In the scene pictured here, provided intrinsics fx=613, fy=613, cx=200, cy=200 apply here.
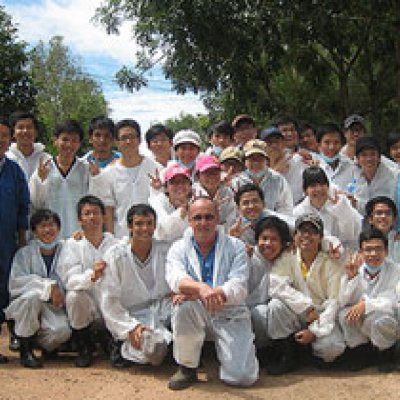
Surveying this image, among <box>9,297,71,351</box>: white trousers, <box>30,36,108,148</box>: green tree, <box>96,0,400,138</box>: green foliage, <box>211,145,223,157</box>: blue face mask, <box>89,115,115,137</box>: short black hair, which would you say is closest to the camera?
<box>9,297,71,351</box>: white trousers

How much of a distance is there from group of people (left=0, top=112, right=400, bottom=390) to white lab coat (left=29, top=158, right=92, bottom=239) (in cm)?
1

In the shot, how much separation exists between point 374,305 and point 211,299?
56.2 inches

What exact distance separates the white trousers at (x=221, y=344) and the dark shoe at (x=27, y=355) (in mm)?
1293

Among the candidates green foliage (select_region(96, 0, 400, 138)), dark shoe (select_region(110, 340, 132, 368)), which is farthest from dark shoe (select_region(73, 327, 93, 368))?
green foliage (select_region(96, 0, 400, 138))

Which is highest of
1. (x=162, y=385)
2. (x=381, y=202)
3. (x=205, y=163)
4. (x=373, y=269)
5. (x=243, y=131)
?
(x=243, y=131)

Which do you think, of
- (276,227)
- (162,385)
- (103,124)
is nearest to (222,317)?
(162,385)

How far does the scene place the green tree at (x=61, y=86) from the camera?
34.9 m

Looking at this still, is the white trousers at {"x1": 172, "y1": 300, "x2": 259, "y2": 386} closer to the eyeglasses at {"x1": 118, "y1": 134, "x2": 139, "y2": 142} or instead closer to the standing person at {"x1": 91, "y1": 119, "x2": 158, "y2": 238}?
the standing person at {"x1": 91, "y1": 119, "x2": 158, "y2": 238}

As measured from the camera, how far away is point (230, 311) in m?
5.05

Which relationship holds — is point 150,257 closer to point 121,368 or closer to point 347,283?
point 121,368

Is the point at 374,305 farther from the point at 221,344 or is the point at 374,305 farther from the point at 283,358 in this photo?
the point at 221,344

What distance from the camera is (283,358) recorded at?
5152 mm

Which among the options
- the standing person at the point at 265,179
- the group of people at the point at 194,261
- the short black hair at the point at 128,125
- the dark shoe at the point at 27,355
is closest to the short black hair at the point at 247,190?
the group of people at the point at 194,261

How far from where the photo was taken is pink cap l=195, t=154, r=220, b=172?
5598mm
